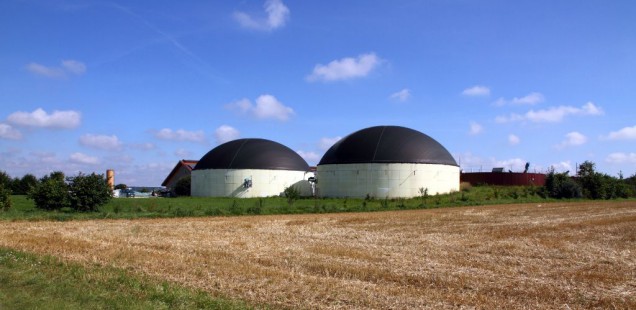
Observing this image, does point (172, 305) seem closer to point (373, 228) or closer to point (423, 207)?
point (373, 228)

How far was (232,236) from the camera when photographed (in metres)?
18.2

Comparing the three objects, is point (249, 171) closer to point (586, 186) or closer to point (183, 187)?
point (183, 187)

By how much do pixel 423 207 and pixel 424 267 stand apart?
92.9ft

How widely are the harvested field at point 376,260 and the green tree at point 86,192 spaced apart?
31.3 feet

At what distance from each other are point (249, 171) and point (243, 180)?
3.87 ft

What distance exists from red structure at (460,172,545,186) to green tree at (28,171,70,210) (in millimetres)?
52605

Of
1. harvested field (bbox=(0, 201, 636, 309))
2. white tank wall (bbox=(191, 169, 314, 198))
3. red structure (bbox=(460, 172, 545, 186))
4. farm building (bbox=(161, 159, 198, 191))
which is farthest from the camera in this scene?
farm building (bbox=(161, 159, 198, 191))

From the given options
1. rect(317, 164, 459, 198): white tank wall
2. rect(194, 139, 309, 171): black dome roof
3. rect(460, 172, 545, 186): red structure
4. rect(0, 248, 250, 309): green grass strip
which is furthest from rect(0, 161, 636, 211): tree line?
rect(0, 248, 250, 309): green grass strip

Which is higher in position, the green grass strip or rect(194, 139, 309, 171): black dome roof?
rect(194, 139, 309, 171): black dome roof

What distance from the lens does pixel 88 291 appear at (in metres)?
8.93

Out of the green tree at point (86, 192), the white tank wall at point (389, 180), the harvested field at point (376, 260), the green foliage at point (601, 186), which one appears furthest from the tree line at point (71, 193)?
the green foliage at point (601, 186)

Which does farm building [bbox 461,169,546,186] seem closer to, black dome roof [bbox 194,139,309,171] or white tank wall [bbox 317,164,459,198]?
white tank wall [bbox 317,164,459,198]

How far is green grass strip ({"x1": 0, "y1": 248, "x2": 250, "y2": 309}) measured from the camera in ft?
26.4

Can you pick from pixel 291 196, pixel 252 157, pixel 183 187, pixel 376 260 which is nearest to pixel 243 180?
pixel 252 157
